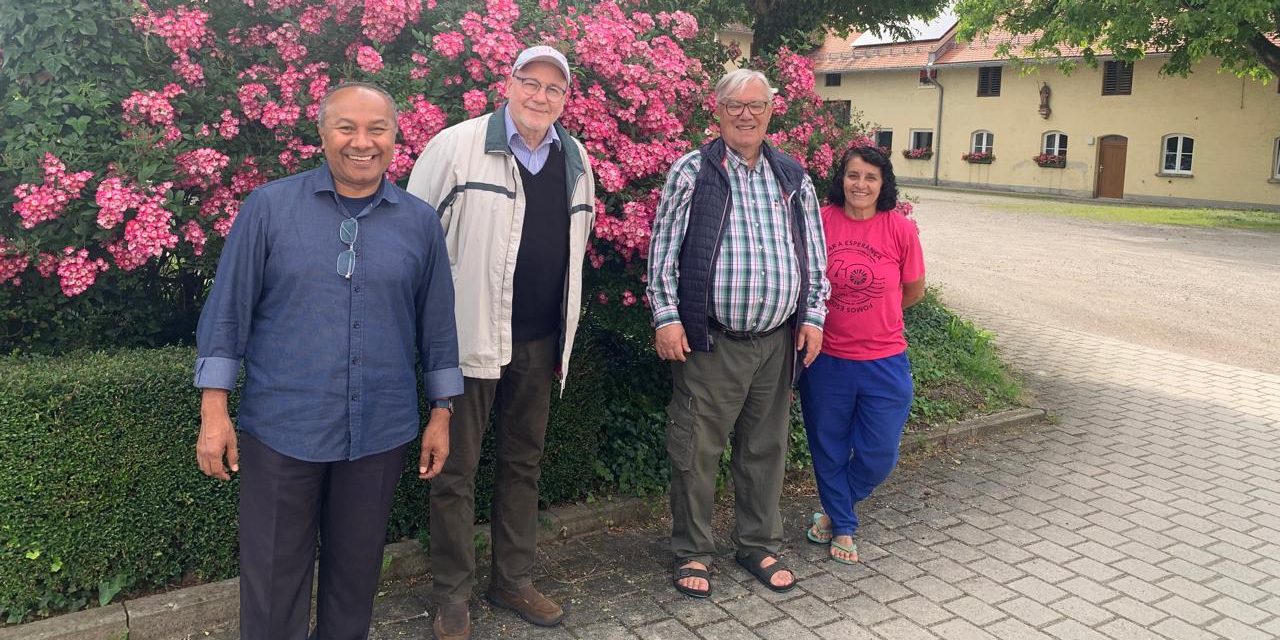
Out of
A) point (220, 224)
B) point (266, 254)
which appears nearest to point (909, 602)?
point (266, 254)

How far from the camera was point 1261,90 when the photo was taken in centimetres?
Answer: 2798

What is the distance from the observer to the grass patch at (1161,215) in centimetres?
2294

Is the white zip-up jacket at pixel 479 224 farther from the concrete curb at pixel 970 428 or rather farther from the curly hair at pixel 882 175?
the concrete curb at pixel 970 428

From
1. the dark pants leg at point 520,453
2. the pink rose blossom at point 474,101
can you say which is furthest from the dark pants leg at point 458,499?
the pink rose blossom at point 474,101

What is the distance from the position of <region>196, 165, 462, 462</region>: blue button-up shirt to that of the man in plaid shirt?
1307mm

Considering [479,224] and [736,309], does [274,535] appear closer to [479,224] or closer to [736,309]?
[479,224]

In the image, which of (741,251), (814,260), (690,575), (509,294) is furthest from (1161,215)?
(509,294)

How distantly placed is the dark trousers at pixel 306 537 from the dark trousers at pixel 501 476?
46 cm

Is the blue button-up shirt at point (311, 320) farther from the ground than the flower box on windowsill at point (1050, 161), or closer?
closer

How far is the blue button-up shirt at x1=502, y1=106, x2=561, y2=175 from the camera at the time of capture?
3414mm

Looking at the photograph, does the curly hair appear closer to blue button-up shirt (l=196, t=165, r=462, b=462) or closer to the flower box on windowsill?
blue button-up shirt (l=196, t=165, r=462, b=462)

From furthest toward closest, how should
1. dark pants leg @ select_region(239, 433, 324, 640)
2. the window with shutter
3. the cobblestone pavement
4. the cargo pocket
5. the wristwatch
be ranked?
the window with shutter → the cargo pocket → the cobblestone pavement → the wristwatch → dark pants leg @ select_region(239, 433, 324, 640)

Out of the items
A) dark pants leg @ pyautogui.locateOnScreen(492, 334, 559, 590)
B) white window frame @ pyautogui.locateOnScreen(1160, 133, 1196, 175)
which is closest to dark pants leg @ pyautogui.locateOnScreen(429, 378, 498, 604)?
dark pants leg @ pyautogui.locateOnScreen(492, 334, 559, 590)

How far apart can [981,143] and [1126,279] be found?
24.3m
